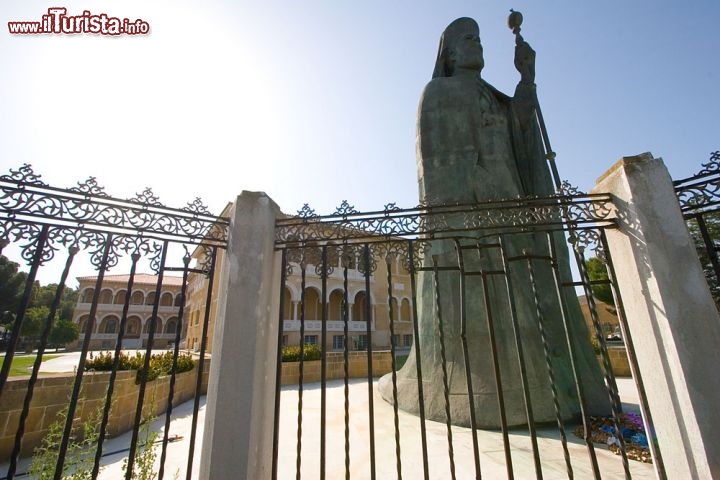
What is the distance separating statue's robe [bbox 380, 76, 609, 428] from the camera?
4.45 metres

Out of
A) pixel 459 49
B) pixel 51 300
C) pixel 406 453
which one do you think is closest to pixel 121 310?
pixel 51 300

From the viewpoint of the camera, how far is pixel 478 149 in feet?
18.7

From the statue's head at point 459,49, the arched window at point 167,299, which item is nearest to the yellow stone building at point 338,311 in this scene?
the arched window at point 167,299

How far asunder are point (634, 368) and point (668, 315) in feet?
1.60

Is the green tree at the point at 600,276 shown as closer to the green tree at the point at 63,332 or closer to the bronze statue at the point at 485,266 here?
the bronze statue at the point at 485,266

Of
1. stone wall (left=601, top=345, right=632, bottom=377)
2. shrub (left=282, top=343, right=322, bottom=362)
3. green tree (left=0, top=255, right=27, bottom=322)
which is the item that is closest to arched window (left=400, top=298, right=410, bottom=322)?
shrub (left=282, top=343, right=322, bottom=362)

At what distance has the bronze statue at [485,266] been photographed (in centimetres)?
446

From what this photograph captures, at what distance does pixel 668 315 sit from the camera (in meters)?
2.29

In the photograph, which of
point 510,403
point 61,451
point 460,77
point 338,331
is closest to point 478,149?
point 460,77

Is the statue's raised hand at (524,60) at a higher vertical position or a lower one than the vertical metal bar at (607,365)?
higher

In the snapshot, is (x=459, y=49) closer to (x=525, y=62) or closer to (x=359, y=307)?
(x=525, y=62)

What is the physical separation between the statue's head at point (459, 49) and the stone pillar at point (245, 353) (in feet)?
18.0

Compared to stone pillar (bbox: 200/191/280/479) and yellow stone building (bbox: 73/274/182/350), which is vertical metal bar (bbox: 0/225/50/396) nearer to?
stone pillar (bbox: 200/191/280/479)

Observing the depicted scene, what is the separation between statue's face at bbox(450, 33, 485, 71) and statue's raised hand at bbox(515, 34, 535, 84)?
665 mm
